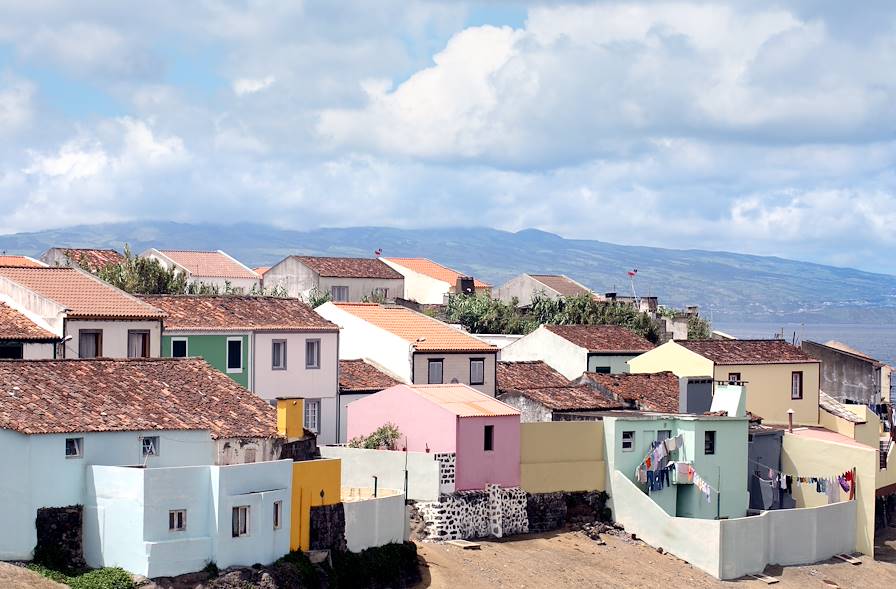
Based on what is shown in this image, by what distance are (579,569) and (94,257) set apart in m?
57.9

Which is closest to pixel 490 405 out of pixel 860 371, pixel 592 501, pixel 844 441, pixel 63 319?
pixel 592 501

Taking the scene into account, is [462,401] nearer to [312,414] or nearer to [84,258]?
[312,414]

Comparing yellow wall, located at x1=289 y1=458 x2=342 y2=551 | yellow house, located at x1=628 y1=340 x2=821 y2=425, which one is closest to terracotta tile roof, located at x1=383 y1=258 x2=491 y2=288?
yellow house, located at x1=628 y1=340 x2=821 y2=425

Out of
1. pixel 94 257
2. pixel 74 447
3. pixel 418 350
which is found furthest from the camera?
pixel 94 257

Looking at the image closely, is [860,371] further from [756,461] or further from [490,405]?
[490,405]

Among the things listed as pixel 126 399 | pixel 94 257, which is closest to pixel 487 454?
pixel 126 399

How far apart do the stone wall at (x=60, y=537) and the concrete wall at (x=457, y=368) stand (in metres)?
31.9

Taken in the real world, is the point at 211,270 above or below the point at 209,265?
below

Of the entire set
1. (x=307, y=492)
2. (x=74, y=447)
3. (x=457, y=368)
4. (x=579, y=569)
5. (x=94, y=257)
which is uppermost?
(x=94, y=257)

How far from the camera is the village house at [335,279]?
121 metres

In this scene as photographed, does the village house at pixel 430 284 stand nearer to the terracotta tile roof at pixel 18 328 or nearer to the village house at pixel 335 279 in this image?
the village house at pixel 335 279

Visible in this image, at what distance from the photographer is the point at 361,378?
73062 millimetres

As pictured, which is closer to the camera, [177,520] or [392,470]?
[177,520]

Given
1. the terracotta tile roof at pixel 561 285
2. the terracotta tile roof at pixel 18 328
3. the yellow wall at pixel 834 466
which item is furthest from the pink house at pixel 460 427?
the terracotta tile roof at pixel 561 285
